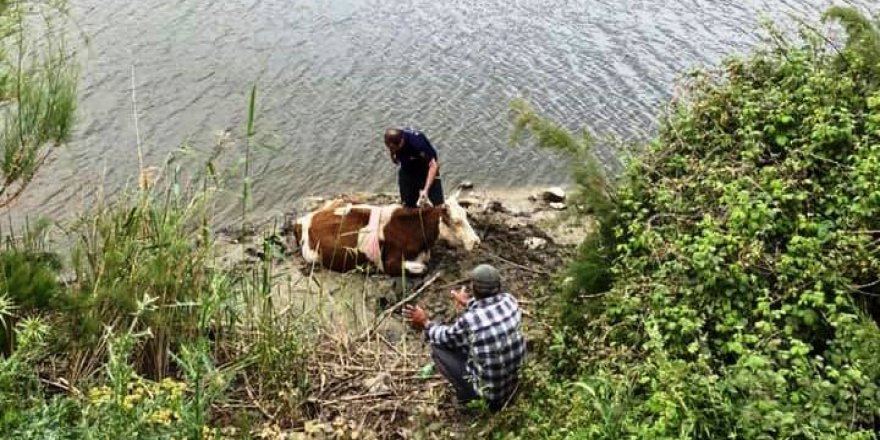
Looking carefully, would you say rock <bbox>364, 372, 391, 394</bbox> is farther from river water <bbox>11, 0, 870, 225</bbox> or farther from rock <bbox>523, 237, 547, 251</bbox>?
river water <bbox>11, 0, 870, 225</bbox>

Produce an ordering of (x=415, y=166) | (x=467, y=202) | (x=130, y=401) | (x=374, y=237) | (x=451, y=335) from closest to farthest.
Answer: (x=130, y=401) → (x=451, y=335) → (x=374, y=237) → (x=415, y=166) → (x=467, y=202)

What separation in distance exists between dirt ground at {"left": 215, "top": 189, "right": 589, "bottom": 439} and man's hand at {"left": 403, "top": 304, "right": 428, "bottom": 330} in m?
0.09

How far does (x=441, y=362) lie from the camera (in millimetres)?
6133

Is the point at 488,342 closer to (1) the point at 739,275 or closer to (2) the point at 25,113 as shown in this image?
(1) the point at 739,275

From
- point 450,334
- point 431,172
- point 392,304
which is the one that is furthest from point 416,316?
point 431,172

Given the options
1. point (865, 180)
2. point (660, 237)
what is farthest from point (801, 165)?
point (660, 237)

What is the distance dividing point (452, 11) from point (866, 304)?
33.7 ft

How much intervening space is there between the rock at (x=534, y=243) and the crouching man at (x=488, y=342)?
8.99ft

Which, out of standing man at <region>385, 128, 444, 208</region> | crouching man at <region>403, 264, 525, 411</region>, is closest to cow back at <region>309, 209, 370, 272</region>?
standing man at <region>385, 128, 444, 208</region>

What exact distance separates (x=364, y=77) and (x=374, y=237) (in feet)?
14.4

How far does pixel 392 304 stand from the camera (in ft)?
26.0

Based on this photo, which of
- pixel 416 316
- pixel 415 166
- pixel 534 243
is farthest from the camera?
pixel 534 243

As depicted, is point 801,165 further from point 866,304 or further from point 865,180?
point 866,304

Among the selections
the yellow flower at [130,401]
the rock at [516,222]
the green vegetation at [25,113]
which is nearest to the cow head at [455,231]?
the rock at [516,222]
